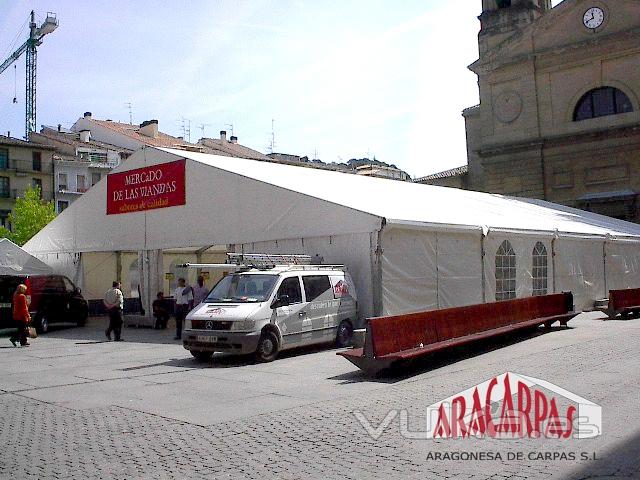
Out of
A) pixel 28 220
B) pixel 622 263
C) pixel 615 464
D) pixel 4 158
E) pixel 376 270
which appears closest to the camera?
pixel 615 464

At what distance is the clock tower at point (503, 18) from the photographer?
48750 millimetres

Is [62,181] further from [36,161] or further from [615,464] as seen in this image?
[615,464]

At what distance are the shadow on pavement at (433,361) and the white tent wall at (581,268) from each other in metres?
8.23

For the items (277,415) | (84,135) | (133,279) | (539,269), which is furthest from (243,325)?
(84,135)

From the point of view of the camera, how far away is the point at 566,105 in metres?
44.4

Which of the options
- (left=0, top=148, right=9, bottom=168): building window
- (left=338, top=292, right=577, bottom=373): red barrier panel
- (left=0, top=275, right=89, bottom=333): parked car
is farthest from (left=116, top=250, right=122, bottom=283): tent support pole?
(left=0, top=148, right=9, bottom=168): building window

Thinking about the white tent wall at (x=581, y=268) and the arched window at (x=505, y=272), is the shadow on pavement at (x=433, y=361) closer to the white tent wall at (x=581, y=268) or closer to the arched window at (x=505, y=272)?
the arched window at (x=505, y=272)

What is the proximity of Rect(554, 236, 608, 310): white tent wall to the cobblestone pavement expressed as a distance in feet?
30.3

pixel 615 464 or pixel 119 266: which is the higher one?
pixel 119 266

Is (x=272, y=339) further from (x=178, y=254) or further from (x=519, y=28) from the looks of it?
(x=519, y=28)

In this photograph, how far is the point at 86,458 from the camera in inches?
257

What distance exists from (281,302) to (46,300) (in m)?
11.8

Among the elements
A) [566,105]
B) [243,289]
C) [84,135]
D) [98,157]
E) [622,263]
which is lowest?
[243,289]

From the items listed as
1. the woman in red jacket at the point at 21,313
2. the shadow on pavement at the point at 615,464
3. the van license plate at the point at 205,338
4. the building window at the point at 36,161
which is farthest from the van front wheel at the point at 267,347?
the building window at the point at 36,161
